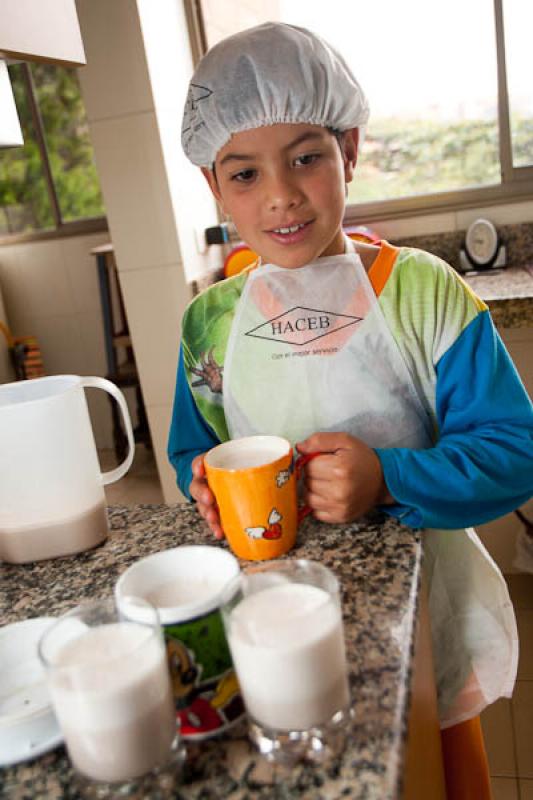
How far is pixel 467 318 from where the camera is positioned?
2.78 feet

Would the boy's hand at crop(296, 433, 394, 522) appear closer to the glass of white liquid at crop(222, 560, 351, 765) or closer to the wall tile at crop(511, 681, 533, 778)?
the glass of white liquid at crop(222, 560, 351, 765)

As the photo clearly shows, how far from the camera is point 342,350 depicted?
896 mm

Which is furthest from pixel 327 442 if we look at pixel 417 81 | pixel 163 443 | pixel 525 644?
pixel 417 81

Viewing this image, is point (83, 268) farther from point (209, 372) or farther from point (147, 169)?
point (209, 372)

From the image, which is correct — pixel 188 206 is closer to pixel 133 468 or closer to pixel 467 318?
pixel 467 318

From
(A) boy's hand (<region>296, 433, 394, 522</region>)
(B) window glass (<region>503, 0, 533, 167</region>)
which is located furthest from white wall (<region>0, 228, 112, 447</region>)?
(A) boy's hand (<region>296, 433, 394, 522</region>)

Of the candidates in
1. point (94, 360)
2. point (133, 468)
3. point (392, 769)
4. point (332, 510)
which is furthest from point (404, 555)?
point (94, 360)

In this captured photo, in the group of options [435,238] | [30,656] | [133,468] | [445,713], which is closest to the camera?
[30,656]

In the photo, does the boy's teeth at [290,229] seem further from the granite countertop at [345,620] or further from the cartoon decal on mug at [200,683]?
the cartoon decal on mug at [200,683]

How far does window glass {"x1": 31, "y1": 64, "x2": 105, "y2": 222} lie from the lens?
379 centimetres

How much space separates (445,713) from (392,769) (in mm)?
487

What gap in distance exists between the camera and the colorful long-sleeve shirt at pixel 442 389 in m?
0.78

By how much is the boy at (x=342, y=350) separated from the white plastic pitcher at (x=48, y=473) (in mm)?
126

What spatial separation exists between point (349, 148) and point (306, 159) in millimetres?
112
